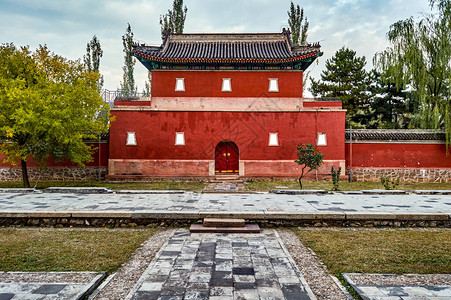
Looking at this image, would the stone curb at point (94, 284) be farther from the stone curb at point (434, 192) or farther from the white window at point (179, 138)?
the white window at point (179, 138)

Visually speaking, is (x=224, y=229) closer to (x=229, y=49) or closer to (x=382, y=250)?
(x=382, y=250)

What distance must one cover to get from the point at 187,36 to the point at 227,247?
16.7m

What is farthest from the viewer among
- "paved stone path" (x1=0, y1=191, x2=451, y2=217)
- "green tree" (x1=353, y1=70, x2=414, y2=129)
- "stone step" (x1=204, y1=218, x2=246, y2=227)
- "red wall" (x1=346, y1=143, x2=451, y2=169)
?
"green tree" (x1=353, y1=70, x2=414, y2=129)

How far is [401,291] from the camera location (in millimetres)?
3740

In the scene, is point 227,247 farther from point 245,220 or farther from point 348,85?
point 348,85

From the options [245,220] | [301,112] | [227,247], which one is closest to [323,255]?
[227,247]

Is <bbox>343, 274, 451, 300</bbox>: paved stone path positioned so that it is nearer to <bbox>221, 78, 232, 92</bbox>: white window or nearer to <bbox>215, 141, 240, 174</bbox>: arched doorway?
<bbox>215, 141, 240, 174</bbox>: arched doorway

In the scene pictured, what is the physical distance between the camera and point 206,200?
31.8 feet

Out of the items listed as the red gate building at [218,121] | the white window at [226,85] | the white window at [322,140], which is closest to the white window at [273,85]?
the red gate building at [218,121]

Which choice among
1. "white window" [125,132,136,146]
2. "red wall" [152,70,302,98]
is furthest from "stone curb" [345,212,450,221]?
"white window" [125,132,136,146]

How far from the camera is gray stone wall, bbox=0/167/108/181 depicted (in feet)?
54.5

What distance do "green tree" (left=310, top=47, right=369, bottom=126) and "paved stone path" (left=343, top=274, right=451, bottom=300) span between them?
22267 millimetres

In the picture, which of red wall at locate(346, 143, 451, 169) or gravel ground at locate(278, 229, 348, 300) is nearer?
gravel ground at locate(278, 229, 348, 300)

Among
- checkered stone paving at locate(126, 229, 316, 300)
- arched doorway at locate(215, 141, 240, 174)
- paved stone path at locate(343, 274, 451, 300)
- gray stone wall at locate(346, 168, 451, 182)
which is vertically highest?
arched doorway at locate(215, 141, 240, 174)
